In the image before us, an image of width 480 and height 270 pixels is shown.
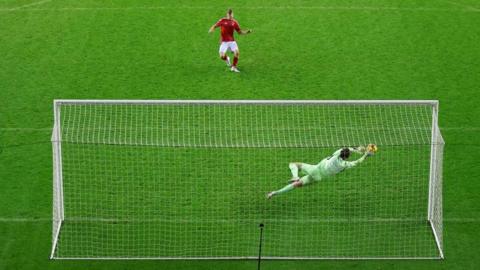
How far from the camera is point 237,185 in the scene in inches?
579

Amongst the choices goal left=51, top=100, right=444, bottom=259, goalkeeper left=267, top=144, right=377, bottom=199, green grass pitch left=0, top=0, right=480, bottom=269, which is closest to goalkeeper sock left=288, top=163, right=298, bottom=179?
goalkeeper left=267, top=144, right=377, bottom=199

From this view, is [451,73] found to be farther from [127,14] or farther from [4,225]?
[4,225]

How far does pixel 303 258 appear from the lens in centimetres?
1329

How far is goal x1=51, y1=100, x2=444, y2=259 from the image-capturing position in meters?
13.5

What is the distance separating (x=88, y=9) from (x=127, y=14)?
963 mm

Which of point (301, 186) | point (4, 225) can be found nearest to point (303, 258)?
point (301, 186)

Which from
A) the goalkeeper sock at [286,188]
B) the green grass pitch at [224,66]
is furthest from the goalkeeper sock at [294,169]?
the green grass pitch at [224,66]

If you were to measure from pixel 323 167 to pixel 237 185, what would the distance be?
5.13 feet

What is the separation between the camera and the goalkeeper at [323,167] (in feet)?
45.1

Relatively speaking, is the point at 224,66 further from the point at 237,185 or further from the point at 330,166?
the point at 330,166

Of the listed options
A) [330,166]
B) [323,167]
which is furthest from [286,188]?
[330,166]

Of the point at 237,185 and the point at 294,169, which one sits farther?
the point at 237,185

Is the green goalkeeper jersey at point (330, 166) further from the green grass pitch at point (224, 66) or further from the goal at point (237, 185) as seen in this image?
the green grass pitch at point (224, 66)

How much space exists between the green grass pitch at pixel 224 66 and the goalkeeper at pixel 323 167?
1.81 metres
